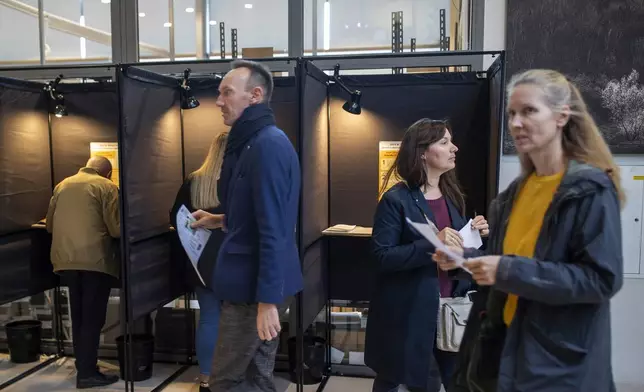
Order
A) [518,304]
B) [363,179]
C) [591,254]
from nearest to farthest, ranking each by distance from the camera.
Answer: [591,254], [518,304], [363,179]

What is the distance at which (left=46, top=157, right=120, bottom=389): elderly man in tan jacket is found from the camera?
344cm

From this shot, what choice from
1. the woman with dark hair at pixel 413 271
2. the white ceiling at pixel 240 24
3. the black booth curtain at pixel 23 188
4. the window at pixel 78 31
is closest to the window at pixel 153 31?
the white ceiling at pixel 240 24

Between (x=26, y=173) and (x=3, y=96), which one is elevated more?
(x=3, y=96)

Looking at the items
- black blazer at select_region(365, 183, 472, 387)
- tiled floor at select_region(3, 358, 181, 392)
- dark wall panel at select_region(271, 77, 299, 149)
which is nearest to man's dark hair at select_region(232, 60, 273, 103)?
black blazer at select_region(365, 183, 472, 387)

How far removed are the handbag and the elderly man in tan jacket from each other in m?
2.14

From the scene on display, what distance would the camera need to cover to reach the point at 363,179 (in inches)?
148

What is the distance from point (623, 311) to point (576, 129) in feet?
8.40

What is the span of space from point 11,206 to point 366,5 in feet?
8.82

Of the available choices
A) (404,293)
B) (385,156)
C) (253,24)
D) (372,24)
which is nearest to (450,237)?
(404,293)

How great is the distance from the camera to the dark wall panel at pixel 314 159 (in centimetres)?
296

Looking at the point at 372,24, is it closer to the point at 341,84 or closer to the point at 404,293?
the point at 341,84

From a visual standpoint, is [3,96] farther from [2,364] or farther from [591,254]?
[591,254]

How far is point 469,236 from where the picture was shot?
223cm

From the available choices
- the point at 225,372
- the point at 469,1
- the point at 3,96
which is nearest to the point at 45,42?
the point at 3,96
